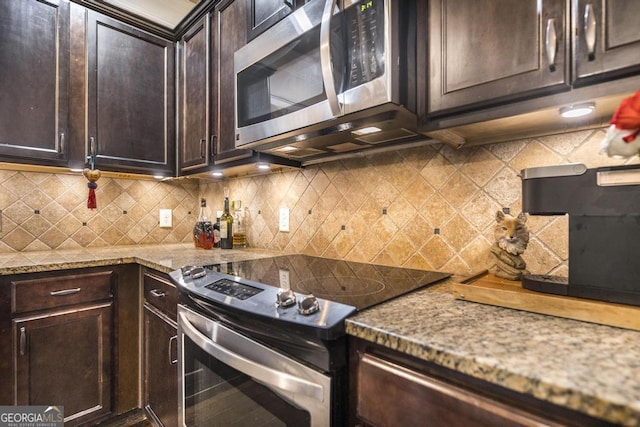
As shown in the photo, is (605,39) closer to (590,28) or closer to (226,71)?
(590,28)

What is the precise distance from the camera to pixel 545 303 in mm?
686

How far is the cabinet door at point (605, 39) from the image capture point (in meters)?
0.60

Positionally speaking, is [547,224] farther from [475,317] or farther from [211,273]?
[211,273]

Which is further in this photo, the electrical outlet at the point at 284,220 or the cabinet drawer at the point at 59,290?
the electrical outlet at the point at 284,220

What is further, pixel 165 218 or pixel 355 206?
pixel 165 218

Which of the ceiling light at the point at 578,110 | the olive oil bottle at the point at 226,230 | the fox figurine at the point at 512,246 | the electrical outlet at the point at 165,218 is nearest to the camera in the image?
the ceiling light at the point at 578,110

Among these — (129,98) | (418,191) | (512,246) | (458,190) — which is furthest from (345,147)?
(129,98)

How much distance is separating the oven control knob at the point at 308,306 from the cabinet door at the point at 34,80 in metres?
1.63

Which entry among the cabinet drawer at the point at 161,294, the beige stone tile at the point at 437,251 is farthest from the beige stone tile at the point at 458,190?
the cabinet drawer at the point at 161,294

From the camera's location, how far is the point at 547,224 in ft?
3.12

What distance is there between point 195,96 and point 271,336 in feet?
5.06

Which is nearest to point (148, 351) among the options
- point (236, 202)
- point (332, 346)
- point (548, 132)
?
point (236, 202)

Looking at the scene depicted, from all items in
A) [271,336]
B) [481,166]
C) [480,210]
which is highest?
[481,166]

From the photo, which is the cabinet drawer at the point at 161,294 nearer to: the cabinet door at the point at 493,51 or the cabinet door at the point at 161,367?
the cabinet door at the point at 161,367
